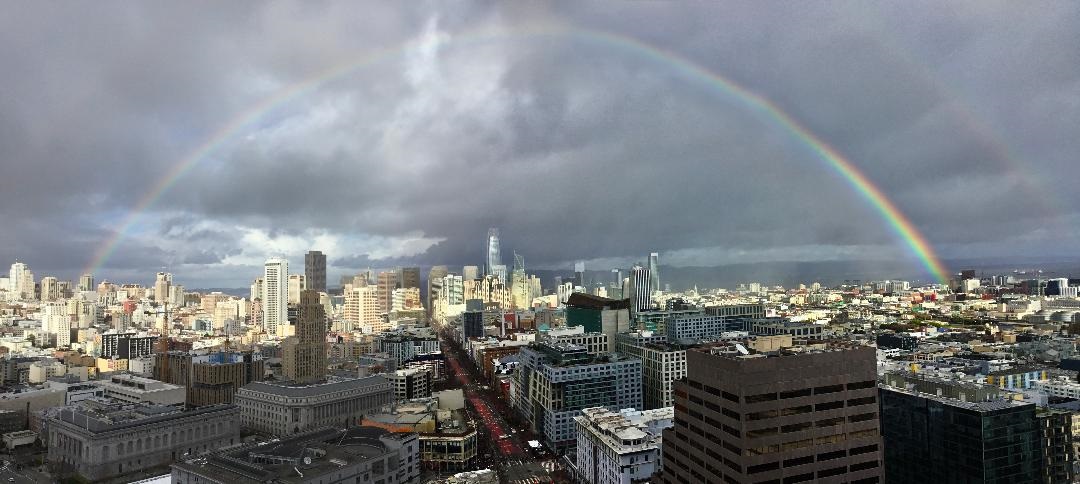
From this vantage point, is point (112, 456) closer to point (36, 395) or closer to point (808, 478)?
point (36, 395)

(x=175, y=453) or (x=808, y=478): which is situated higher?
(x=808, y=478)

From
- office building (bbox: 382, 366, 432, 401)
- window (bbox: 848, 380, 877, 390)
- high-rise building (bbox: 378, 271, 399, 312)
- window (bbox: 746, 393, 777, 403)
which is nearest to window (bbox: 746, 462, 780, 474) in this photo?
window (bbox: 746, 393, 777, 403)

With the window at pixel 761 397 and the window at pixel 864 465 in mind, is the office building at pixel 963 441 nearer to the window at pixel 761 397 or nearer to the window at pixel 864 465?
the window at pixel 864 465

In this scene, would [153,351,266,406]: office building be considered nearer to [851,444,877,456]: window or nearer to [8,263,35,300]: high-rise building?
[851,444,877,456]: window

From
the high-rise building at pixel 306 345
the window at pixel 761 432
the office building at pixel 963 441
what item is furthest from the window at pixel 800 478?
the high-rise building at pixel 306 345

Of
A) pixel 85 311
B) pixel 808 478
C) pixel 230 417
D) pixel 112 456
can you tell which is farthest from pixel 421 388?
pixel 85 311

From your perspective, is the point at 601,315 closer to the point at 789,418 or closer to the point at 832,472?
the point at 832,472

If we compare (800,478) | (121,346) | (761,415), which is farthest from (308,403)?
(121,346)
